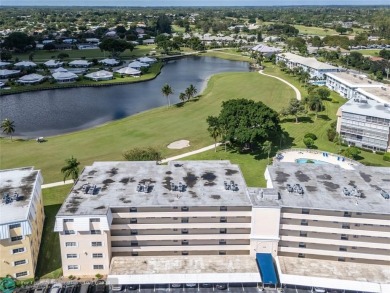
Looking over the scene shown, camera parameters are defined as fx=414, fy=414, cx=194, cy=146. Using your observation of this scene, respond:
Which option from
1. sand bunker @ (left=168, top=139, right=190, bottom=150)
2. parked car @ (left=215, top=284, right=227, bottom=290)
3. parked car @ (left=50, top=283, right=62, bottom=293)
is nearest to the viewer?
parked car @ (left=50, top=283, right=62, bottom=293)

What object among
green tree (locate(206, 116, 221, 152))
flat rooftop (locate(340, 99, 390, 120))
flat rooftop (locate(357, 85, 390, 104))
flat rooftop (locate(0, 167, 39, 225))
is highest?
flat rooftop (locate(340, 99, 390, 120))

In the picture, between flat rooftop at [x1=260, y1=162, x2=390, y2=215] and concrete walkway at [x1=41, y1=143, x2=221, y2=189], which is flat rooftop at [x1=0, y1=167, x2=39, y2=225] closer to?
concrete walkway at [x1=41, y1=143, x2=221, y2=189]

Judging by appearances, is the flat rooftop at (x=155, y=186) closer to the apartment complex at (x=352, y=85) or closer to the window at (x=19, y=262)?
the window at (x=19, y=262)

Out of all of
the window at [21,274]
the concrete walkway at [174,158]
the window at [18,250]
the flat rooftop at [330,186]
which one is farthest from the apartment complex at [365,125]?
the window at [21,274]

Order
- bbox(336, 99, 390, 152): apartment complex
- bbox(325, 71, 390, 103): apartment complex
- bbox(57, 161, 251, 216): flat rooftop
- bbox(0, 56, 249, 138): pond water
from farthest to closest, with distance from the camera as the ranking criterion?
bbox(325, 71, 390, 103): apartment complex, bbox(0, 56, 249, 138): pond water, bbox(336, 99, 390, 152): apartment complex, bbox(57, 161, 251, 216): flat rooftop

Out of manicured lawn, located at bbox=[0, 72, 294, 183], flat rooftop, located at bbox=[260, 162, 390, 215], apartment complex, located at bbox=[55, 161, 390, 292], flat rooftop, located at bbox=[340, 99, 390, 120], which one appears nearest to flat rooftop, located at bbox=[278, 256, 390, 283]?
apartment complex, located at bbox=[55, 161, 390, 292]

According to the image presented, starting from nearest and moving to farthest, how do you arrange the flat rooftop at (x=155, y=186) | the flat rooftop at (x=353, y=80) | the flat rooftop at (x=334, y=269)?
the flat rooftop at (x=334, y=269) < the flat rooftop at (x=155, y=186) < the flat rooftop at (x=353, y=80)

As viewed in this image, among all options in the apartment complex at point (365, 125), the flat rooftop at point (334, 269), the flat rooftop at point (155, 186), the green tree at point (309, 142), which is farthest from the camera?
the green tree at point (309, 142)
